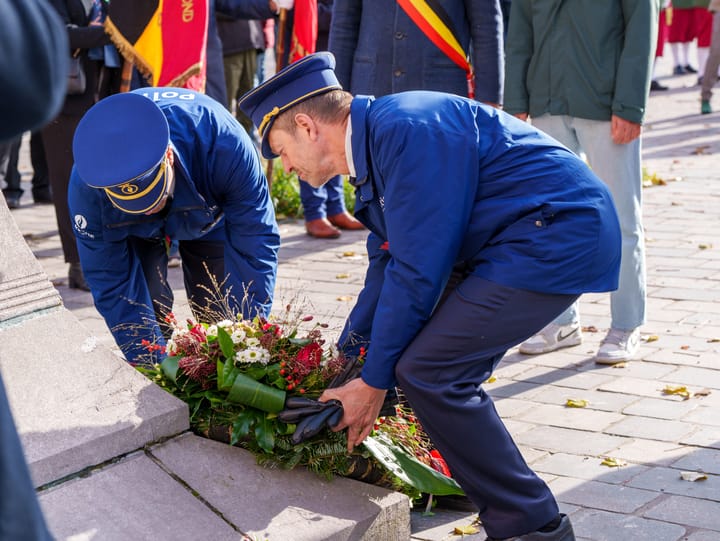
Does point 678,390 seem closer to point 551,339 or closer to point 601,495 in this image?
point 551,339

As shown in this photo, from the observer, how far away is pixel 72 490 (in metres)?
2.97

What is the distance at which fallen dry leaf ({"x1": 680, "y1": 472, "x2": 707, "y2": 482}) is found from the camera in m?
3.61

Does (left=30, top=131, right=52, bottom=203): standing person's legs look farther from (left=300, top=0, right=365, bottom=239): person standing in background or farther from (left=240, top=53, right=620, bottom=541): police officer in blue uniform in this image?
(left=240, top=53, right=620, bottom=541): police officer in blue uniform

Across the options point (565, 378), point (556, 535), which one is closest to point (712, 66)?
point (565, 378)

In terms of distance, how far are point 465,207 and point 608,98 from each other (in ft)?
7.17

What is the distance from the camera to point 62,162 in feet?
20.9

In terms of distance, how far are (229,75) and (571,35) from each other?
3901mm

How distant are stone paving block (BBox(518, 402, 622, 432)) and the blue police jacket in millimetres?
1305

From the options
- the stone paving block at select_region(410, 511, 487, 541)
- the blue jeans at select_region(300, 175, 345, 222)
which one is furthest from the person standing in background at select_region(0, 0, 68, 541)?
the blue jeans at select_region(300, 175, 345, 222)

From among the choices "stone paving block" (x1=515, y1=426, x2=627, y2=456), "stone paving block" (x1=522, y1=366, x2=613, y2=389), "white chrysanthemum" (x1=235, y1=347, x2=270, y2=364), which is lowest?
"stone paving block" (x1=522, y1=366, x2=613, y2=389)

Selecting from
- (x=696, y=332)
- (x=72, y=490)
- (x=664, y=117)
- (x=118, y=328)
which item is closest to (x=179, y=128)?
(x=118, y=328)

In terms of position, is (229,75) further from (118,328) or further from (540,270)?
(540,270)

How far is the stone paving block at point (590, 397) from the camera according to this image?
437cm

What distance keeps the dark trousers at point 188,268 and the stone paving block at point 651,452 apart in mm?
1679
